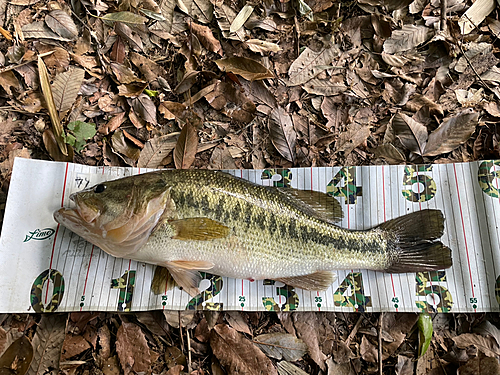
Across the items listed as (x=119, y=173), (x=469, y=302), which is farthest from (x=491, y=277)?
(x=119, y=173)

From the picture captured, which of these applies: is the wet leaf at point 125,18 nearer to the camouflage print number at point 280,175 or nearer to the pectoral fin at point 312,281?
Result: the camouflage print number at point 280,175

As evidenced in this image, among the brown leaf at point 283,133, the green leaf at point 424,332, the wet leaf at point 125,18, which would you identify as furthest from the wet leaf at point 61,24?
the green leaf at point 424,332

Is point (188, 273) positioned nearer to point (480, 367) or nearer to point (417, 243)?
point (417, 243)

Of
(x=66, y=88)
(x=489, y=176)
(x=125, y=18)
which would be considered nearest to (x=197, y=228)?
(x=66, y=88)

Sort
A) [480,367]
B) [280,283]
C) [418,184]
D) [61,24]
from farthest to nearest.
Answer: [61,24], [418,184], [280,283], [480,367]

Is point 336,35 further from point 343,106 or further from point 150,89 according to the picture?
point 150,89

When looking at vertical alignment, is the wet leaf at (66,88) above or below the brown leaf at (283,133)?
above

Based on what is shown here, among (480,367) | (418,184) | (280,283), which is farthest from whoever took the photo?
(418,184)
